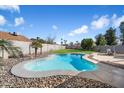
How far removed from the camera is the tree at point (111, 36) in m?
28.3

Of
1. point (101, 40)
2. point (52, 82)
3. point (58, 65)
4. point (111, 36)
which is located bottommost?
point (58, 65)

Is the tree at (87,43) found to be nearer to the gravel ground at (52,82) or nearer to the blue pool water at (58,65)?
the blue pool water at (58,65)

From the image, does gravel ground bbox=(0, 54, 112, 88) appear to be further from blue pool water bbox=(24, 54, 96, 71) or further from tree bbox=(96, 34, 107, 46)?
tree bbox=(96, 34, 107, 46)

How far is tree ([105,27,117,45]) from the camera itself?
1116 inches

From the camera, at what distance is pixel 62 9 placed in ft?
37.2

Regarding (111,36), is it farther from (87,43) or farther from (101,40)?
(87,43)

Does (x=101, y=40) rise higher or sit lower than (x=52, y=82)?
higher

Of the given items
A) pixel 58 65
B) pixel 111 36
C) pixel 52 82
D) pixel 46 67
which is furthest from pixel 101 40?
pixel 52 82

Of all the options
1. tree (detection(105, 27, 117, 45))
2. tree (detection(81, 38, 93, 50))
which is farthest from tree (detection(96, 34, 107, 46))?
tree (detection(81, 38, 93, 50))

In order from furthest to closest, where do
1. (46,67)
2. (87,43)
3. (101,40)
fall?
(101,40) < (87,43) < (46,67)

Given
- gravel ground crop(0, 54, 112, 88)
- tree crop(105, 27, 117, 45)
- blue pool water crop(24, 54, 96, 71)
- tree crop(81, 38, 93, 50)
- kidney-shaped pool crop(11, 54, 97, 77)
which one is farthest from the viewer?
tree crop(105, 27, 117, 45)

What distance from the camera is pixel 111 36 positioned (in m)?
28.9

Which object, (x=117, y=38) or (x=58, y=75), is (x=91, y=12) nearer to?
(x=58, y=75)
